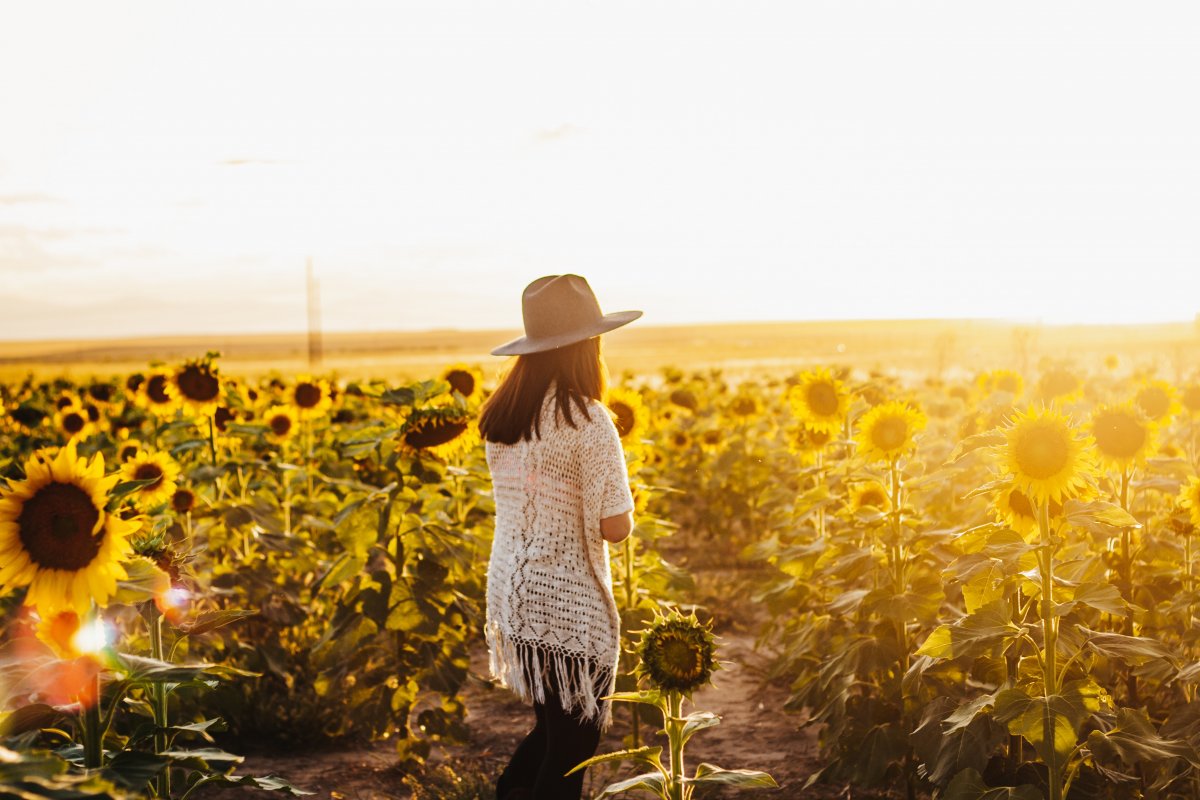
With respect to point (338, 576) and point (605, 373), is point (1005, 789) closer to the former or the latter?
point (605, 373)

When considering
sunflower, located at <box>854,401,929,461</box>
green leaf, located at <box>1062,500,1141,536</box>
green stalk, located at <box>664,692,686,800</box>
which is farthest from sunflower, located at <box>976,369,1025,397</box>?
green stalk, located at <box>664,692,686,800</box>

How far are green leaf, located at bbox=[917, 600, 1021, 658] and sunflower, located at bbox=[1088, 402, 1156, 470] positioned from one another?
1.60 meters

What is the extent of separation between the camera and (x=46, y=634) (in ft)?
7.17

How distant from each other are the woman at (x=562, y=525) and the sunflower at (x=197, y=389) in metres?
3.64

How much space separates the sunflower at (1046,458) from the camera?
10.9 ft

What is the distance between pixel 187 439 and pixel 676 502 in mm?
5901

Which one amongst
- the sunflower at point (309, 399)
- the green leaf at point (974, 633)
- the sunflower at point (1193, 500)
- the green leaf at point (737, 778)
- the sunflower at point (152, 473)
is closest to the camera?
the green leaf at point (737, 778)

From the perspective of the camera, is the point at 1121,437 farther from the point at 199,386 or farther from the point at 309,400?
the point at 309,400

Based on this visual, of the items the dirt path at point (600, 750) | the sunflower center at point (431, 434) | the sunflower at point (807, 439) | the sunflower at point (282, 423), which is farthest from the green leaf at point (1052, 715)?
the sunflower at point (282, 423)

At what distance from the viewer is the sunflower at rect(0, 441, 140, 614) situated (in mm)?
2170

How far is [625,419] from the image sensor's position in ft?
18.2

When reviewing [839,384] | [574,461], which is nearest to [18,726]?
[574,461]

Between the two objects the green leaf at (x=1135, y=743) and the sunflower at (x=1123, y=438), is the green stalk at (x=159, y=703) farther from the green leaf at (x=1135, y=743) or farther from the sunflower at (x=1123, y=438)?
the sunflower at (x=1123, y=438)

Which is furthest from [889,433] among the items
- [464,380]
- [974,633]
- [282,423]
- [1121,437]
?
[282,423]
